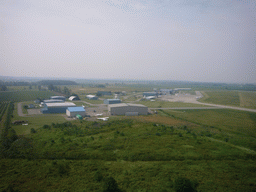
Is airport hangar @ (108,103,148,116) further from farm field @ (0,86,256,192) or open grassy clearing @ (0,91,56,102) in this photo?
open grassy clearing @ (0,91,56,102)

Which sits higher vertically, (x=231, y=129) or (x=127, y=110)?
(x=127, y=110)

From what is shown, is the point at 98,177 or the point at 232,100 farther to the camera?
the point at 232,100

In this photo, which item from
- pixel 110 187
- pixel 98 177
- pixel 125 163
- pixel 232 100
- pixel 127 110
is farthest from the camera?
pixel 232 100

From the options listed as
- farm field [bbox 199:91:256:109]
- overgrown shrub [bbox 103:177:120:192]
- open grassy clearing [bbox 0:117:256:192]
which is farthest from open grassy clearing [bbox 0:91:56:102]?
farm field [bbox 199:91:256:109]

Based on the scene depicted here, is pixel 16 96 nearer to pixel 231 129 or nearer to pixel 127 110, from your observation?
pixel 127 110

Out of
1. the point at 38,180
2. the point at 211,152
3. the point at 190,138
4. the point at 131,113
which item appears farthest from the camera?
the point at 131,113

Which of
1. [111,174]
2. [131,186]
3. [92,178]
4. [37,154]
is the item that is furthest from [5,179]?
[131,186]

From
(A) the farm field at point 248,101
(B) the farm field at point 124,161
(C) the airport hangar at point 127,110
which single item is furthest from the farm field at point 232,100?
(B) the farm field at point 124,161

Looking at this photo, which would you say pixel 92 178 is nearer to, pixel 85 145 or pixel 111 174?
pixel 111 174

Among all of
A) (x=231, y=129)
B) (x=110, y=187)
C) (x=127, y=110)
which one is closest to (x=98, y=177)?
(x=110, y=187)

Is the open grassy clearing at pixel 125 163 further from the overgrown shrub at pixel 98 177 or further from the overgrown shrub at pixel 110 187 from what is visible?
the overgrown shrub at pixel 110 187

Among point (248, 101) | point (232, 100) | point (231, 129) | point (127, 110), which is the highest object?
point (232, 100)
